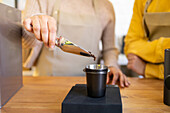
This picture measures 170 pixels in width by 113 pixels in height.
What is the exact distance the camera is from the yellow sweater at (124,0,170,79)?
110 centimetres

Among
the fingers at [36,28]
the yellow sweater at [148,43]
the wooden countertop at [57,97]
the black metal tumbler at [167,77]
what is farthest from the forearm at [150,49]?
the fingers at [36,28]

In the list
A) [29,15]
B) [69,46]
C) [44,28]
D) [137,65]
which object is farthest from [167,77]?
[29,15]

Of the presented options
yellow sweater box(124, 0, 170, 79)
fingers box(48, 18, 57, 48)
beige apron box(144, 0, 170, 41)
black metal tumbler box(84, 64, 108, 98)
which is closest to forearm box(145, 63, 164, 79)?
yellow sweater box(124, 0, 170, 79)

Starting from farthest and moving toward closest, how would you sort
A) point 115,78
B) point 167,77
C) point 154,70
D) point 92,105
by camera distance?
point 154,70, point 115,78, point 167,77, point 92,105

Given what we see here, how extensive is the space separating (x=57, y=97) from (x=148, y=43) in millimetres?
783

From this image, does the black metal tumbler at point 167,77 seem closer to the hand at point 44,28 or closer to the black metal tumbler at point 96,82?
the black metal tumbler at point 96,82

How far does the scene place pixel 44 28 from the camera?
662 millimetres

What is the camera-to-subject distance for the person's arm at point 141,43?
3.61ft

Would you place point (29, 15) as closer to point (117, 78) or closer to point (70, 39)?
point (70, 39)

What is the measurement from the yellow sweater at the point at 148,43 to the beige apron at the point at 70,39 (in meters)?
0.27

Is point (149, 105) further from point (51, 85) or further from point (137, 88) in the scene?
point (51, 85)

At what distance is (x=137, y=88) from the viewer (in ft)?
2.87

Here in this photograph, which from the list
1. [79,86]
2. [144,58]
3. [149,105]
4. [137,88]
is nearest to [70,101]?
[79,86]

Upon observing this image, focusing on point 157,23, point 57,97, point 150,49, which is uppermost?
point 157,23
